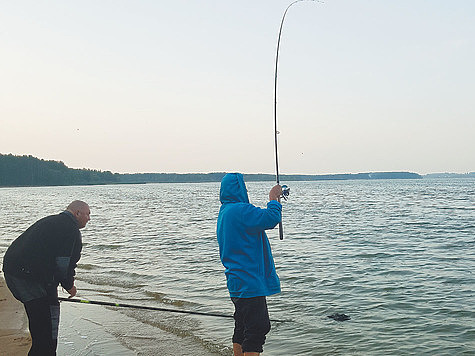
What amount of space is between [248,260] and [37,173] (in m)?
142

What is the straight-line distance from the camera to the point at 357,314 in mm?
7930

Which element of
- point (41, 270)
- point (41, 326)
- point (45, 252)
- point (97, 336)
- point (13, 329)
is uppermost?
point (45, 252)

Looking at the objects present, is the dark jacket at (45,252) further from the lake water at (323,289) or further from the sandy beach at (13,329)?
the lake water at (323,289)

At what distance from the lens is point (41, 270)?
395 cm

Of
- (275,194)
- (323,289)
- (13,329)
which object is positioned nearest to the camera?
(275,194)

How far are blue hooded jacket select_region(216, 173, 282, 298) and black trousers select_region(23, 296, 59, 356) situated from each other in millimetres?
1412

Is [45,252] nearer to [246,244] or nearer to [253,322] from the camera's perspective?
[246,244]

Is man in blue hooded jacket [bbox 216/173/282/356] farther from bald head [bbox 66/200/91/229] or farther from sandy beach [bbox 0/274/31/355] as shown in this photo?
sandy beach [bbox 0/274/31/355]

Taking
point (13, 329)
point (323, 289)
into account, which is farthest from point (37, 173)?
point (13, 329)

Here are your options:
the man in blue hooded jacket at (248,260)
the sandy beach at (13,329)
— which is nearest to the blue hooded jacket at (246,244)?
the man in blue hooded jacket at (248,260)

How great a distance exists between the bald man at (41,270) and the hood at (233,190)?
1.22m

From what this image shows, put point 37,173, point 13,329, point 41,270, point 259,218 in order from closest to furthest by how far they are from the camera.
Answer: point 259,218 → point 41,270 → point 13,329 → point 37,173

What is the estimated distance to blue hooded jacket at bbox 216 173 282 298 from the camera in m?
3.81

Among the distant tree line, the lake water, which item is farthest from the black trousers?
the distant tree line
